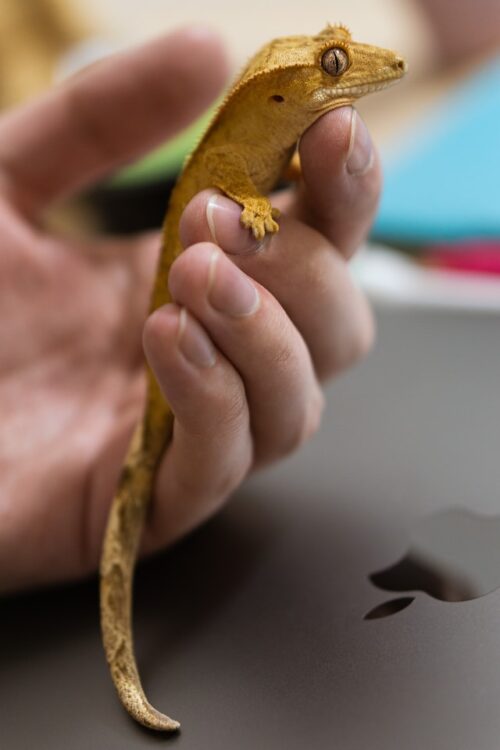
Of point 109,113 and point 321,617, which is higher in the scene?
point 109,113

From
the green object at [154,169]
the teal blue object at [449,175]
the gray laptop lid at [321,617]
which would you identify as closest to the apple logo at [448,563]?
the gray laptop lid at [321,617]

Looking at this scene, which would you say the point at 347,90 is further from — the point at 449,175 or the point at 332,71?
the point at 449,175

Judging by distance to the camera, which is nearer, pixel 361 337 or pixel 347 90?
pixel 347 90

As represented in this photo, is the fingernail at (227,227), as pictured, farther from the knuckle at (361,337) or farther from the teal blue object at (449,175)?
the teal blue object at (449,175)

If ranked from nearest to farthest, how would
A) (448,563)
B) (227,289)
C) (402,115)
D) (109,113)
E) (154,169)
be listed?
1. (227,289)
2. (448,563)
3. (109,113)
4. (154,169)
5. (402,115)

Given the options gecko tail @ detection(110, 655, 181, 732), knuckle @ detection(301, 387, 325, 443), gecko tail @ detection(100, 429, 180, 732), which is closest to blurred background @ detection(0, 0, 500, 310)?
knuckle @ detection(301, 387, 325, 443)

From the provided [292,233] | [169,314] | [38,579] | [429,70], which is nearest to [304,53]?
[292,233]

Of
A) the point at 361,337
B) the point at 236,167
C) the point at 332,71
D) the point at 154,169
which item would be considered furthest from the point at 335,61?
the point at 154,169
